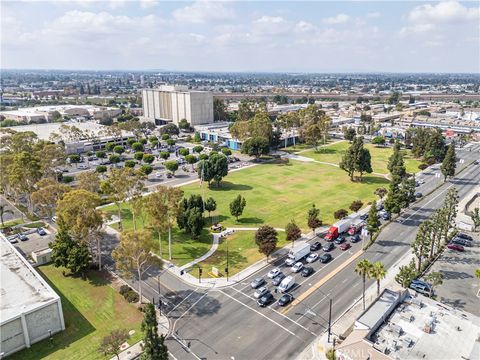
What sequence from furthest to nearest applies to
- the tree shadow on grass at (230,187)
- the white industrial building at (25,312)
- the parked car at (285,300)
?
the tree shadow on grass at (230,187), the parked car at (285,300), the white industrial building at (25,312)

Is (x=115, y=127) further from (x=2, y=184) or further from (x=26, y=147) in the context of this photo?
(x=2, y=184)

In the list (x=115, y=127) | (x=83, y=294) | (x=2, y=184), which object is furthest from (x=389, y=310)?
(x=115, y=127)

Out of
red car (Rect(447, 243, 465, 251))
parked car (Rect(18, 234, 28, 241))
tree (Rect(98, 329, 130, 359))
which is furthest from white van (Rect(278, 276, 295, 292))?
parked car (Rect(18, 234, 28, 241))

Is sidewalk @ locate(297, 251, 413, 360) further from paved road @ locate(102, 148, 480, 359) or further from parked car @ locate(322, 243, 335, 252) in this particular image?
parked car @ locate(322, 243, 335, 252)


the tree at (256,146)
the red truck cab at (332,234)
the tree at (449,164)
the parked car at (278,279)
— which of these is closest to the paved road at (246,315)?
the parked car at (278,279)

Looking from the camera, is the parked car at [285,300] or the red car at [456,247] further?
the red car at [456,247]

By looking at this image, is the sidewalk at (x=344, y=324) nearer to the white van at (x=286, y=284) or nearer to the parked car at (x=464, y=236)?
the white van at (x=286, y=284)
